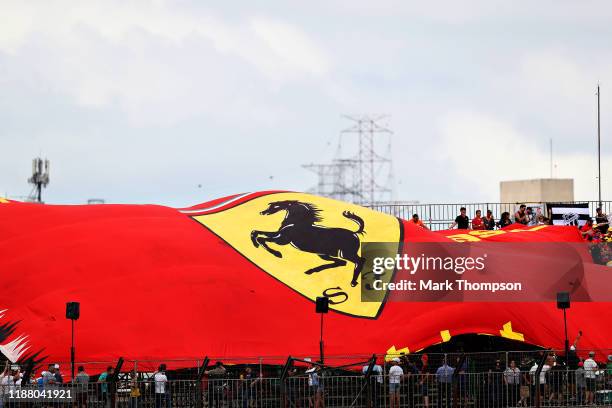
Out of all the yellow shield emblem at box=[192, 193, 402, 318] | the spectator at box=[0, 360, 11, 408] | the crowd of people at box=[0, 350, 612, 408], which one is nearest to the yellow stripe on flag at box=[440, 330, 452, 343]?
the yellow shield emblem at box=[192, 193, 402, 318]

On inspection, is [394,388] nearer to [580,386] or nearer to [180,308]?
[580,386]

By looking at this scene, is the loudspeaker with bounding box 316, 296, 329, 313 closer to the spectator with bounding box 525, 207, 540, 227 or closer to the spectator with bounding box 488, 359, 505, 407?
the spectator with bounding box 488, 359, 505, 407

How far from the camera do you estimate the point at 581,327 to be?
143 ft

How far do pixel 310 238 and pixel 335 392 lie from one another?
13243 mm

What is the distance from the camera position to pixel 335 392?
32281 millimetres

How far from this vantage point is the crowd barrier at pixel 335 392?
102 ft

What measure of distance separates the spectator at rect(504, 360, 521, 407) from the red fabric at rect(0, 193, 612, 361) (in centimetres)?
911

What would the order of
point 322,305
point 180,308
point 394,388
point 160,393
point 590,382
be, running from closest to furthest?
point 160,393, point 394,388, point 590,382, point 322,305, point 180,308

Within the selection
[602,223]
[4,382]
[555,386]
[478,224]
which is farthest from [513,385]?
[478,224]

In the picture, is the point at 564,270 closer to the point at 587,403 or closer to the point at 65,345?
the point at 587,403

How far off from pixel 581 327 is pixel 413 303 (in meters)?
5.57

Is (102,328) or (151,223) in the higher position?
(151,223)

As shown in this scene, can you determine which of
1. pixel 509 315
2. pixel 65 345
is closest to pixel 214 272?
pixel 65 345

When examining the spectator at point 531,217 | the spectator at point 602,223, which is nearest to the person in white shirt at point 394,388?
the spectator at point 602,223
